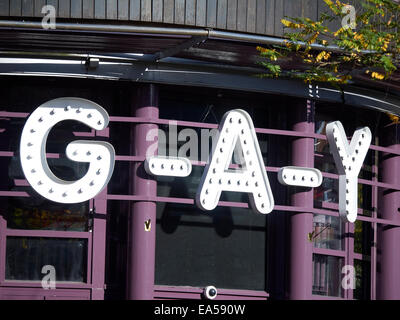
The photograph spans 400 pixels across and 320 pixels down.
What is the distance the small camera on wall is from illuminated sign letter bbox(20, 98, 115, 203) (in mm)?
2399

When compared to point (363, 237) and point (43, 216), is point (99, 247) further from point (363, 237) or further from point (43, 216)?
point (363, 237)

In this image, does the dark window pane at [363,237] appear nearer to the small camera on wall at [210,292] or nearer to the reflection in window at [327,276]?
the reflection in window at [327,276]

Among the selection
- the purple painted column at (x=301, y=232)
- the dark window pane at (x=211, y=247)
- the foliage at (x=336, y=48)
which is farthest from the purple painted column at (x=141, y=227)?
the purple painted column at (x=301, y=232)

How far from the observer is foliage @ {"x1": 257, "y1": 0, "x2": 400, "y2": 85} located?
15.4 metres

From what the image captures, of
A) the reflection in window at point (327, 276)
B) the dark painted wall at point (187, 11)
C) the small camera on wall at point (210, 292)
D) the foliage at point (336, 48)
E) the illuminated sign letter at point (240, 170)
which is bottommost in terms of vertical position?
the small camera on wall at point (210, 292)

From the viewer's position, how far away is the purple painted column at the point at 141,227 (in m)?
15.9

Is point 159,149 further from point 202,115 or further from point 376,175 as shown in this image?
point 376,175

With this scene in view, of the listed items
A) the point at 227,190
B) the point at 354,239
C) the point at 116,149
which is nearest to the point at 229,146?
the point at 227,190

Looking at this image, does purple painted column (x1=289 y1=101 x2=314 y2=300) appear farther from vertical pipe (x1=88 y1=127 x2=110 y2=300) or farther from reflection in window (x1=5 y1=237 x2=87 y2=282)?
reflection in window (x1=5 y1=237 x2=87 y2=282)

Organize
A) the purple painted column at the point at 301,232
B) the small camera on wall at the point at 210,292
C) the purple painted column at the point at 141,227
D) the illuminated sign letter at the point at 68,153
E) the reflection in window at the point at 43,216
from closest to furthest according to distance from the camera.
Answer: the illuminated sign letter at the point at 68,153
the purple painted column at the point at 141,227
the reflection in window at the point at 43,216
the small camera on wall at the point at 210,292
the purple painted column at the point at 301,232

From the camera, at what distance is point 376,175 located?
1838 centimetres

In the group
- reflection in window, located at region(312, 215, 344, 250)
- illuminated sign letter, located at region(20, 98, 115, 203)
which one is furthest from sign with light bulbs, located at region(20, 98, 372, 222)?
reflection in window, located at region(312, 215, 344, 250)

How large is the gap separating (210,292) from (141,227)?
1549mm

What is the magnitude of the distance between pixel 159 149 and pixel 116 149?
0.66 metres
